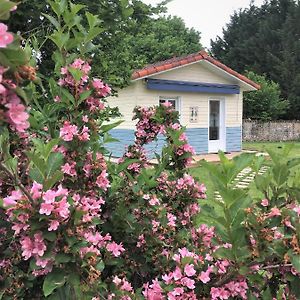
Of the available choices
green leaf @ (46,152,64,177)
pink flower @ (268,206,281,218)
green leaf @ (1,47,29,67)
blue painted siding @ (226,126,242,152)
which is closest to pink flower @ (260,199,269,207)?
pink flower @ (268,206,281,218)

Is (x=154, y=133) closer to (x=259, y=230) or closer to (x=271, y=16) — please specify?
(x=259, y=230)

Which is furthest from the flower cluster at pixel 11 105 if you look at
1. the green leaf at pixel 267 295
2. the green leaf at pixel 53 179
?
the green leaf at pixel 267 295

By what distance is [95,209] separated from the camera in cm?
141

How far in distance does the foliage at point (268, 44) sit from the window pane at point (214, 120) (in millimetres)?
12941

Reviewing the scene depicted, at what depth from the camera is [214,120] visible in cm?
1424

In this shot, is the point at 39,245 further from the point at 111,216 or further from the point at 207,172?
the point at 111,216

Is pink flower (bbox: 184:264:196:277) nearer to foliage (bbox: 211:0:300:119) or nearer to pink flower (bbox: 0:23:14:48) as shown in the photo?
pink flower (bbox: 0:23:14:48)

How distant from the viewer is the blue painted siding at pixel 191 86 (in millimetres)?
12184

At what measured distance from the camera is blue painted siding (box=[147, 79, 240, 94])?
480 inches

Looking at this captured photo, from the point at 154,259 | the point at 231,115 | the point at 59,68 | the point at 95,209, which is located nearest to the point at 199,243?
the point at 154,259

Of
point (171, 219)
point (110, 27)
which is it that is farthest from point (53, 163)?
point (110, 27)

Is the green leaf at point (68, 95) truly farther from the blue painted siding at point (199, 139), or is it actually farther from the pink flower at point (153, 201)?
the blue painted siding at point (199, 139)

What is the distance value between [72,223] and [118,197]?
0.74 m

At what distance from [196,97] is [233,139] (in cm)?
208
